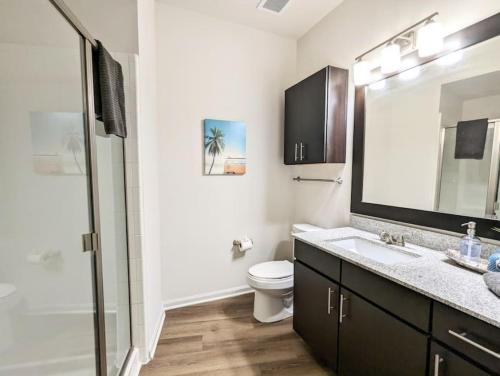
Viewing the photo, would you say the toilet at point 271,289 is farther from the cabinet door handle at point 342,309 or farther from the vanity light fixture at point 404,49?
the vanity light fixture at point 404,49

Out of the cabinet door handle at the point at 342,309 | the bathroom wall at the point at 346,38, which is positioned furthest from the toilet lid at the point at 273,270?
the cabinet door handle at the point at 342,309

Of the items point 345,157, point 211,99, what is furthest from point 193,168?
point 345,157

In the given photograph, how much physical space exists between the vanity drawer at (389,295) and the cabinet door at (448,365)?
3.0 inches

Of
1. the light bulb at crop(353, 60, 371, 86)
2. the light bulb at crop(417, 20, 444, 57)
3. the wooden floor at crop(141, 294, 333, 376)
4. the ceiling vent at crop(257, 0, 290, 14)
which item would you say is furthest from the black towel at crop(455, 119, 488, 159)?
the ceiling vent at crop(257, 0, 290, 14)

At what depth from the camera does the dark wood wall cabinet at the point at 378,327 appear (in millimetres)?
826

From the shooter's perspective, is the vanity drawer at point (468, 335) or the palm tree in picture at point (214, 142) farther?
the palm tree in picture at point (214, 142)

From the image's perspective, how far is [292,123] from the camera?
94.0 inches

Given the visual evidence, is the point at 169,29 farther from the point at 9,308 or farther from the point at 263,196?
the point at 9,308

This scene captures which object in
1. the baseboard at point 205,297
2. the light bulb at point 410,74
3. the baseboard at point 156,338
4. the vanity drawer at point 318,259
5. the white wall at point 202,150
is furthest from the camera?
the baseboard at point 205,297

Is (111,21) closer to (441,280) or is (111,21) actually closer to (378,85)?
(378,85)

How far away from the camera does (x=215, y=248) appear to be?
2459 mm

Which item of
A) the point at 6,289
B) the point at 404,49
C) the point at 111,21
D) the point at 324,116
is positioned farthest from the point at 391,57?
the point at 6,289

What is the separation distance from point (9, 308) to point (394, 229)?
205cm

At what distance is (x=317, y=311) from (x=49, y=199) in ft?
5.29
